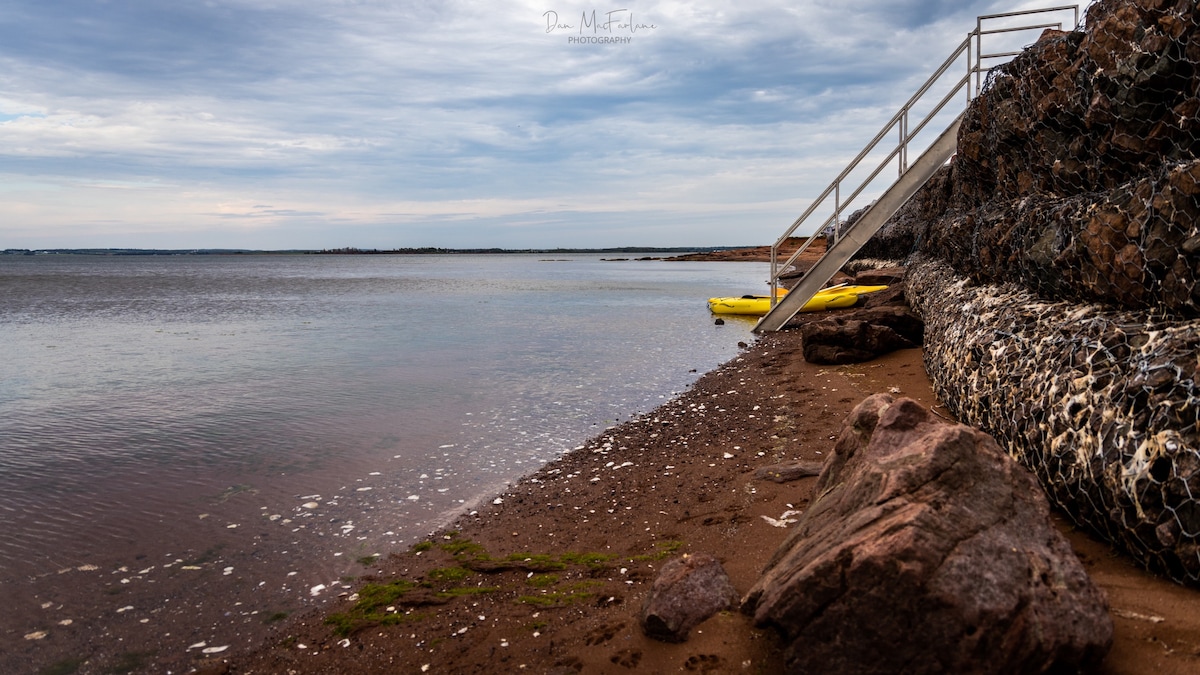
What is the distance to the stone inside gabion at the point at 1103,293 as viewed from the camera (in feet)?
12.6

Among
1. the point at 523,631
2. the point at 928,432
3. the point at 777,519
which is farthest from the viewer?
the point at 777,519

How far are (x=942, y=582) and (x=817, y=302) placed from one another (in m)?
17.9

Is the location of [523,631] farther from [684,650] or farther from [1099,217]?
[1099,217]

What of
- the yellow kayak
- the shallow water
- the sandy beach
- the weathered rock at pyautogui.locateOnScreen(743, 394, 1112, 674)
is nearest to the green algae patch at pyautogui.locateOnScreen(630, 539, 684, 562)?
the sandy beach

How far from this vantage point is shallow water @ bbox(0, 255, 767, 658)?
19.2ft

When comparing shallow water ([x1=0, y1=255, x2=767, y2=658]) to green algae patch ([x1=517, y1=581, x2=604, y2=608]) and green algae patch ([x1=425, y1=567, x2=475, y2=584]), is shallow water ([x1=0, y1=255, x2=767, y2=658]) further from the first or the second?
green algae patch ([x1=517, y1=581, x2=604, y2=608])

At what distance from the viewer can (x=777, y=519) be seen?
5.41 m

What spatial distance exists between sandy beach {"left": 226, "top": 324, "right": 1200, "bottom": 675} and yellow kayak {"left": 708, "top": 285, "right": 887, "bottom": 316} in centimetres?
1178

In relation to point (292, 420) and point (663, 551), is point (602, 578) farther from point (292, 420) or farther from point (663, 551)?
point (292, 420)

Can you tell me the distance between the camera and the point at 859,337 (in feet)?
38.1

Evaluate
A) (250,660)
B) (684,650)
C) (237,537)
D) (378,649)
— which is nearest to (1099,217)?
(684,650)

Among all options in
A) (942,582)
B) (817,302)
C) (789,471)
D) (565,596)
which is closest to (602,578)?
(565,596)

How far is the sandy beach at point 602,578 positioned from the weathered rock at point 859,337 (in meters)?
3.11

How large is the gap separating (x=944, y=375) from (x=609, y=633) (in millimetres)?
5701
